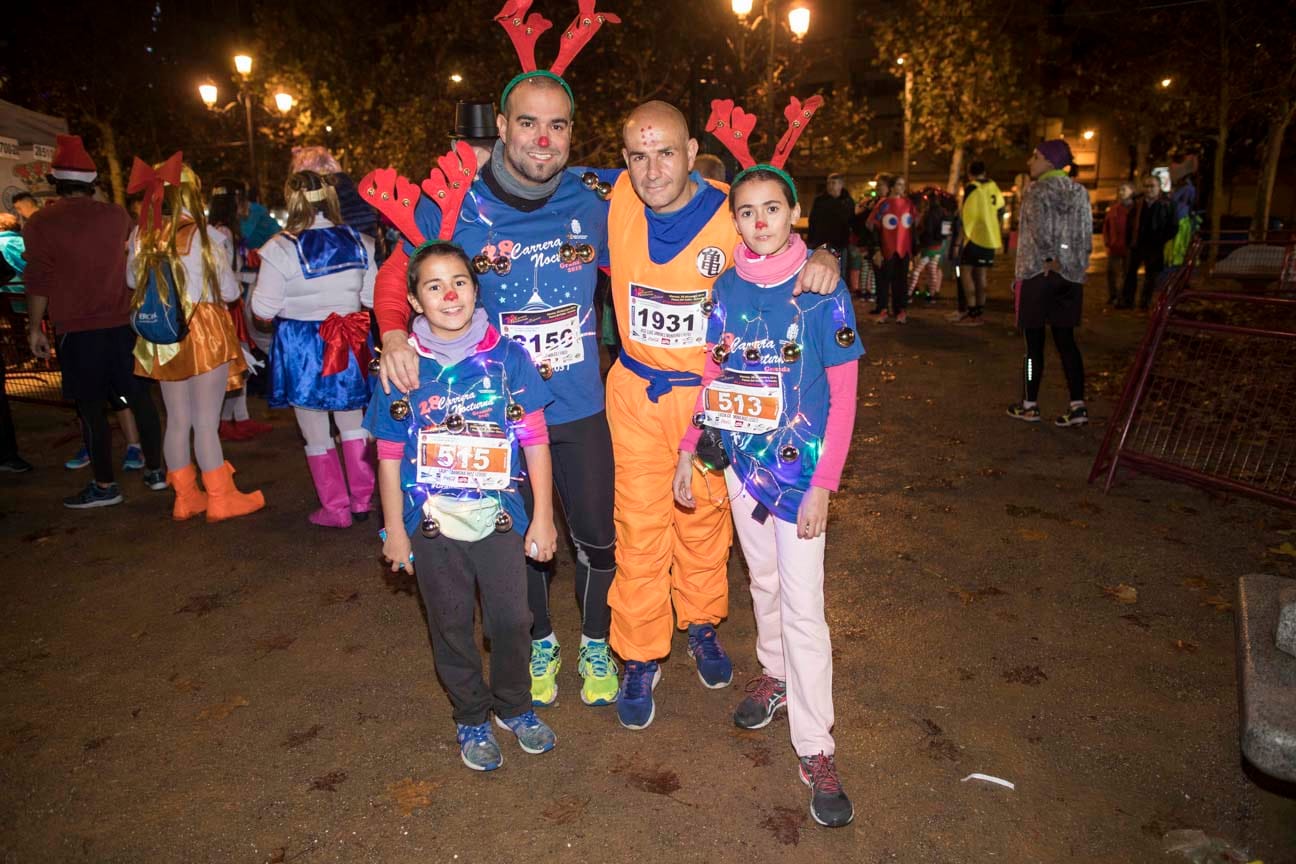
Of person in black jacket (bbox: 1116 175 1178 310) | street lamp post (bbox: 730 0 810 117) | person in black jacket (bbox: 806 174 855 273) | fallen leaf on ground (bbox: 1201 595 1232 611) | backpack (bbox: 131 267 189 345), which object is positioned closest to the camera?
fallen leaf on ground (bbox: 1201 595 1232 611)

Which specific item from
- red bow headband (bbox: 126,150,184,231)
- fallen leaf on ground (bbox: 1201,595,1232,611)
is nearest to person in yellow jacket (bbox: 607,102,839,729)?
fallen leaf on ground (bbox: 1201,595,1232,611)

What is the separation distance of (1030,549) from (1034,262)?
125 inches

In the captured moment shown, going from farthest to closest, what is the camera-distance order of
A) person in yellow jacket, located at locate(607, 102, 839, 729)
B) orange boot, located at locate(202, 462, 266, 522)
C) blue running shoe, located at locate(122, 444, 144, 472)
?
blue running shoe, located at locate(122, 444, 144, 472) → orange boot, located at locate(202, 462, 266, 522) → person in yellow jacket, located at locate(607, 102, 839, 729)

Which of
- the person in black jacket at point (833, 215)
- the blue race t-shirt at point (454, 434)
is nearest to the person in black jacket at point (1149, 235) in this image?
the person in black jacket at point (833, 215)

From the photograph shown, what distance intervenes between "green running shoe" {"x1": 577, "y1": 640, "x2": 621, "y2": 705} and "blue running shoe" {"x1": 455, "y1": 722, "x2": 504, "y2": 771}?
48cm

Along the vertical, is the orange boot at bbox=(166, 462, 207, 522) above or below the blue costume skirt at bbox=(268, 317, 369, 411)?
below

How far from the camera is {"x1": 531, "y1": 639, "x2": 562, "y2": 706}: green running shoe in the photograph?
12.0 feet

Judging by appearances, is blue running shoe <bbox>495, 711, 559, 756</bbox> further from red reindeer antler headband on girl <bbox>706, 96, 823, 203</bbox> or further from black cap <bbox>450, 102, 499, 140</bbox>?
black cap <bbox>450, 102, 499, 140</bbox>

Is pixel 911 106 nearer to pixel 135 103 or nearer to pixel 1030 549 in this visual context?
pixel 135 103

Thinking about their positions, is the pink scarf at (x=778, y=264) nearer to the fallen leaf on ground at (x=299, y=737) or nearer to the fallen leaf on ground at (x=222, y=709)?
the fallen leaf on ground at (x=299, y=737)

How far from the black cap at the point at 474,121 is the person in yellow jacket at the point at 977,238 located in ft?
27.8

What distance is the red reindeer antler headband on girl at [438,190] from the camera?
309 cm

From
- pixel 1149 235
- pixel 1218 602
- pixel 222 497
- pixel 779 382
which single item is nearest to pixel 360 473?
pixel 222 497

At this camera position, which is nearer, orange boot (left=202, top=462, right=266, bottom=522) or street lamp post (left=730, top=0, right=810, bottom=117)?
orange boot (left=202, top=462, right=266, bottom=522)
